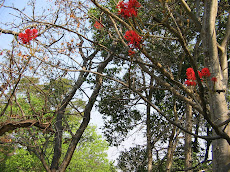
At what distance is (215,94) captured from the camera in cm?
384

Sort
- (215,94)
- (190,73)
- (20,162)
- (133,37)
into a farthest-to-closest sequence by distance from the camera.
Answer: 1. (20,162)
2. (215,94)
3. (190,73)
4. (133,37)

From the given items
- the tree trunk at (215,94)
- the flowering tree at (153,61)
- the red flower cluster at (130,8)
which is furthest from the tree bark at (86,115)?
the red flower cluster at (130,8)

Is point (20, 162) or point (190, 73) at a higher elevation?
point (20, 162)

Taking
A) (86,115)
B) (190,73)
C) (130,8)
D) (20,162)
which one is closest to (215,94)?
(190,73)

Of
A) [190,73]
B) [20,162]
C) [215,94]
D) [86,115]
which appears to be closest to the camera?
[190,73]

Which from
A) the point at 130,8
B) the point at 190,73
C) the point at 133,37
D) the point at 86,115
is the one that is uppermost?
the point at 86,115

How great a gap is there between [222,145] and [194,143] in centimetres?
792

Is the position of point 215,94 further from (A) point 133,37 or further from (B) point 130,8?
(B) point 130,8

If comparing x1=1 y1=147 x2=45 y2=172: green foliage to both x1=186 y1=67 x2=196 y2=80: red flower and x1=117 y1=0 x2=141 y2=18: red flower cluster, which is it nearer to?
x1=186 y1=67 x2=196 y2=80: red flower

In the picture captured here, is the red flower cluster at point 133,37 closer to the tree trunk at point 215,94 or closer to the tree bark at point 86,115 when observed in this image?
the tree trunk at point 215,94

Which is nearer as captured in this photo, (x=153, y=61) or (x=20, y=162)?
(x=153, y=61)

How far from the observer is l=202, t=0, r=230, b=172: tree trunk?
3.57 m

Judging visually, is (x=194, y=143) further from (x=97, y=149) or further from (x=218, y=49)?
(x=97, y=149)

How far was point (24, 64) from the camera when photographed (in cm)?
619
